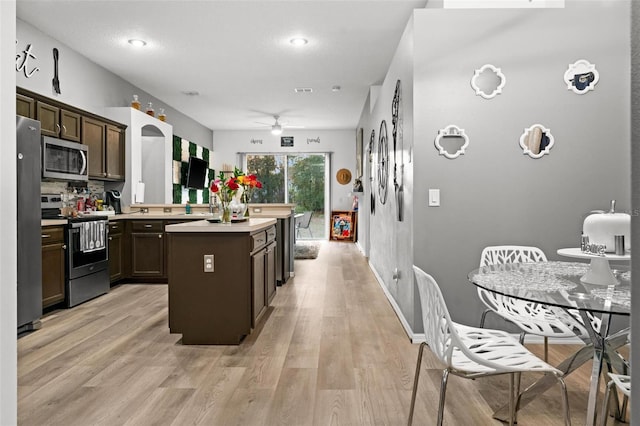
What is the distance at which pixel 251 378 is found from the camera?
2.57 meters

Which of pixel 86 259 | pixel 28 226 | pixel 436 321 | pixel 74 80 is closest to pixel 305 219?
pixel 74 80

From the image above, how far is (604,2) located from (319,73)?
3579 mm

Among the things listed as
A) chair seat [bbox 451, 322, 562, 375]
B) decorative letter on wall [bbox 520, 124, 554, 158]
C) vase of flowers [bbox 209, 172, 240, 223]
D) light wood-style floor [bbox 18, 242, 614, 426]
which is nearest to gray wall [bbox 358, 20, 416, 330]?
light wood-style floor [bbox 18, 242, 614, 426]

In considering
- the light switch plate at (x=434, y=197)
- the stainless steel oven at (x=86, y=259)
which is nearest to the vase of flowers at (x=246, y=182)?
the light switch plate at (x=434, y=197)

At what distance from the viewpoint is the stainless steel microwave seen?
165 inches

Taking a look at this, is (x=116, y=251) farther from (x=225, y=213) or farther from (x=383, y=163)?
(x=383, y=163)

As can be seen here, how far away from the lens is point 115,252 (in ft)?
17.1

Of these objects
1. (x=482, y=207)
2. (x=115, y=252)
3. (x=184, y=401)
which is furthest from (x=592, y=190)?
(x=115, y=252)

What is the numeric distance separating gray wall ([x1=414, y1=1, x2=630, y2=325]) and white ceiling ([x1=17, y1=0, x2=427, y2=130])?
1.00m

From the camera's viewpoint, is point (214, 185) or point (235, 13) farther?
point (235, 13)

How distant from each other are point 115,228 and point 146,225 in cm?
35

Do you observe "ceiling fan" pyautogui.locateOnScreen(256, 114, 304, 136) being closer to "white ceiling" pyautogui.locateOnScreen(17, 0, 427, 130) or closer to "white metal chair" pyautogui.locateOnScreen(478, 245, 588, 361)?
"white ceiling" pyautogui.locateOnScreen(17, 0, 427, 130)

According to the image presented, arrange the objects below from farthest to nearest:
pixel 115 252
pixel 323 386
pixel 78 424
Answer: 1. pixel 115 252
2. pixel 323 386
3. pixel 78 424

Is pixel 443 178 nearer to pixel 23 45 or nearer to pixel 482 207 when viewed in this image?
pixel 482 207
